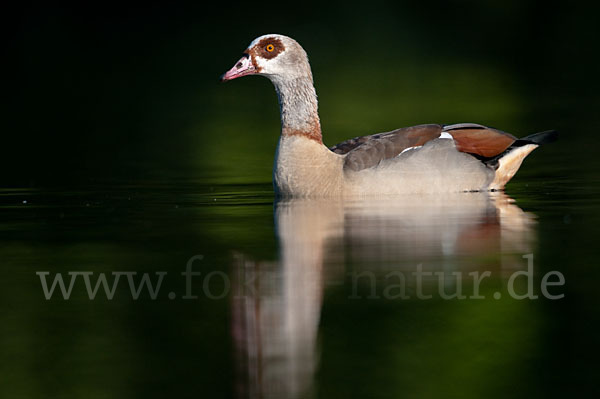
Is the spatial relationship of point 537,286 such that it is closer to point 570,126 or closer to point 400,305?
point 400,305

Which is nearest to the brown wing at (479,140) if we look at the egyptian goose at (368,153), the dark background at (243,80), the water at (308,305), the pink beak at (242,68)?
the egyptian goose at (368,153)

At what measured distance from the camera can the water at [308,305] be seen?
21.6ft

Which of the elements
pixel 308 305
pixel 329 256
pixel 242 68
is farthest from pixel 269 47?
pixel 308 305

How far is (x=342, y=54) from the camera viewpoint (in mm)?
42250

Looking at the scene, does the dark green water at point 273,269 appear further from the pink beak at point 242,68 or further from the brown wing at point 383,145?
Result: the pink beak at point 242,68

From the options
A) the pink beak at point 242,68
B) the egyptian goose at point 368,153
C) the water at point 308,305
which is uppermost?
the pink beak at point 242,68

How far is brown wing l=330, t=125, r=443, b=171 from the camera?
1329 cm

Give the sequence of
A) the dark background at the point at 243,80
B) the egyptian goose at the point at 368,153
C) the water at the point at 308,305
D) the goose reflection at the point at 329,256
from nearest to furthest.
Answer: the water at the point at 308,305 < the goose reflection at the point at 329,256 < the egyptian goose at the point at 368,153 < the dark background at the point at 243,80

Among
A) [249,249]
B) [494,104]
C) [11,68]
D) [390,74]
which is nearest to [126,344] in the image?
[249,249]

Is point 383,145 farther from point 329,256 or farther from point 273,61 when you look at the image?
point 329,256

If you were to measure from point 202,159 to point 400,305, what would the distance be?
11.0 metres

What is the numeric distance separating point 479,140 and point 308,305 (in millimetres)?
6588

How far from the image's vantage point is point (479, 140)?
14.1m

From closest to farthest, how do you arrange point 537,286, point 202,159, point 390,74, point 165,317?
point 165,317 < point 537,286 < point 202,159 < point 390,74
